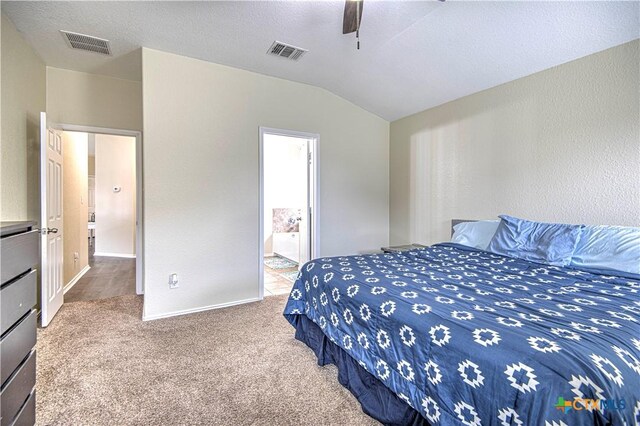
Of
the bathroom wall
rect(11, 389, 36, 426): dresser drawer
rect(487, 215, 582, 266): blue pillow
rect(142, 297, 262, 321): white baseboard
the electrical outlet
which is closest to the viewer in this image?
rect(11, 389, 36, 426): dresser drawer

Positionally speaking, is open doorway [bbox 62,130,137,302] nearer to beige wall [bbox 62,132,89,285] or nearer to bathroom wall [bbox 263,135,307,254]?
beige wall [bbox 62,132,89,285]

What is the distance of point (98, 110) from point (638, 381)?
4.84 meters

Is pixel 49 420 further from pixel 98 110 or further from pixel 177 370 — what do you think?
pixel 98 110

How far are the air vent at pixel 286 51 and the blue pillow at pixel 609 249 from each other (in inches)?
115

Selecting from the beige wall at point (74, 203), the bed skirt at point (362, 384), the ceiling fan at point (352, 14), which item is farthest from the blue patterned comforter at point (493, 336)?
the beige wall at point (74, 203)

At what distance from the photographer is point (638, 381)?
0.85 meters

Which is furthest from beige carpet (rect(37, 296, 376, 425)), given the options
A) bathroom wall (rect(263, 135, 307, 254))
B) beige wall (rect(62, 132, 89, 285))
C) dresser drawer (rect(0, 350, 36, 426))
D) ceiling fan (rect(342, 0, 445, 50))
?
bathroom wall (rect(263, 135, 307, 254))

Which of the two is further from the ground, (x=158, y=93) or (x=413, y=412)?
(x=158, y=93)

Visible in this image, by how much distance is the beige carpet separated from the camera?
1.62m

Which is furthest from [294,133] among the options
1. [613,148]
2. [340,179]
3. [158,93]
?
[613,148]

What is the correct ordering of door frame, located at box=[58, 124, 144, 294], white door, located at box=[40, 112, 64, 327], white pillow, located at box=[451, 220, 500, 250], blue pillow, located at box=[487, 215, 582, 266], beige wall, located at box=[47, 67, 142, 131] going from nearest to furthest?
blue pillow, located at box=[487, 215, 582, 266], white door, located at box=[40, 112, 64, 327], white pillow, located at box=[451, 220, 500, 250], beige wall, located at box=[47, 67, 142, 131], door frame, located at box=[58, 124, 144, 294]

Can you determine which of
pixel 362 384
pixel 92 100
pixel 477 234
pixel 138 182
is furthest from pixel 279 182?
pixel 362 384

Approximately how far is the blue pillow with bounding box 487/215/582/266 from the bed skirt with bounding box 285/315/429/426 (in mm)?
1570

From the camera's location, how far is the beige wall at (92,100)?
337 centimetres
